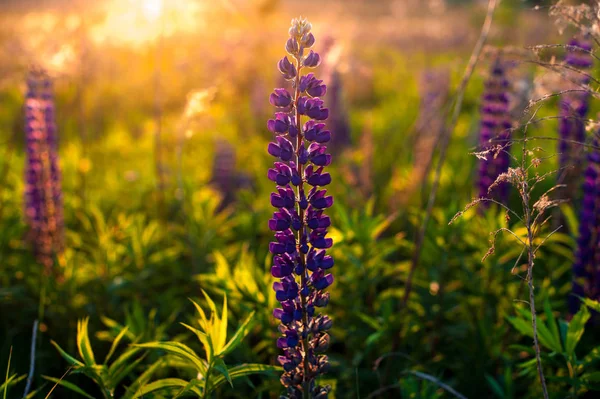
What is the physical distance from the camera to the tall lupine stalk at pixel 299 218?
6.04 ft

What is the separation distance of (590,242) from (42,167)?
10.5 ft

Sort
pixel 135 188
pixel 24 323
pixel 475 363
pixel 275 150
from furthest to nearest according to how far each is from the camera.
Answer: pixel 135 188, pixel 24 323, pixel 475 363, pixel 275 150

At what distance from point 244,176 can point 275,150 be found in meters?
3.94

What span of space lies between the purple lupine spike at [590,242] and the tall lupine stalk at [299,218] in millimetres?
1630

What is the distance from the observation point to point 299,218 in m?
1.87

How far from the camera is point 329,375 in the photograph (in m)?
2.97

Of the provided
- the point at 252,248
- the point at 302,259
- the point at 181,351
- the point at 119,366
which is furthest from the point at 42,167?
the point at 302,259

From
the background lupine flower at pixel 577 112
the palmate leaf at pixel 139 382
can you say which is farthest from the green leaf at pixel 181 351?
the background lupine flower at pixel 577 112

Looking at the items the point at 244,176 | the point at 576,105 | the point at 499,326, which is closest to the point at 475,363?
the point at 499,326

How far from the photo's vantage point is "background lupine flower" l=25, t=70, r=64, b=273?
12.0ft

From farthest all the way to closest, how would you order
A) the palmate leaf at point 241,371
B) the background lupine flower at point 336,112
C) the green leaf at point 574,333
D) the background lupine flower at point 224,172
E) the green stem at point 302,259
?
the background lupine flower at point 336,112
the background lupine flower at point 224,172
the green leaf at point 574,333
the palmate leaf at point 241,371
the green stem at point 302,259

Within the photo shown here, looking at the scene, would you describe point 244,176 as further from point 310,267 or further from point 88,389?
point 310,267

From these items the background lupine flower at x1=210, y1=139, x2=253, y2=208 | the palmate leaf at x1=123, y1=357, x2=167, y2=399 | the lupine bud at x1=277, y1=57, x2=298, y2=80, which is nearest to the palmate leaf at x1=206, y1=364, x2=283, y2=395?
the palmate leaf at x1=123, y1=357, x2=167, y2=399

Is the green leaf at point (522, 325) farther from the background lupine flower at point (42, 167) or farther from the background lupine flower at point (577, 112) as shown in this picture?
the background lupine flower at point (42, 167)
